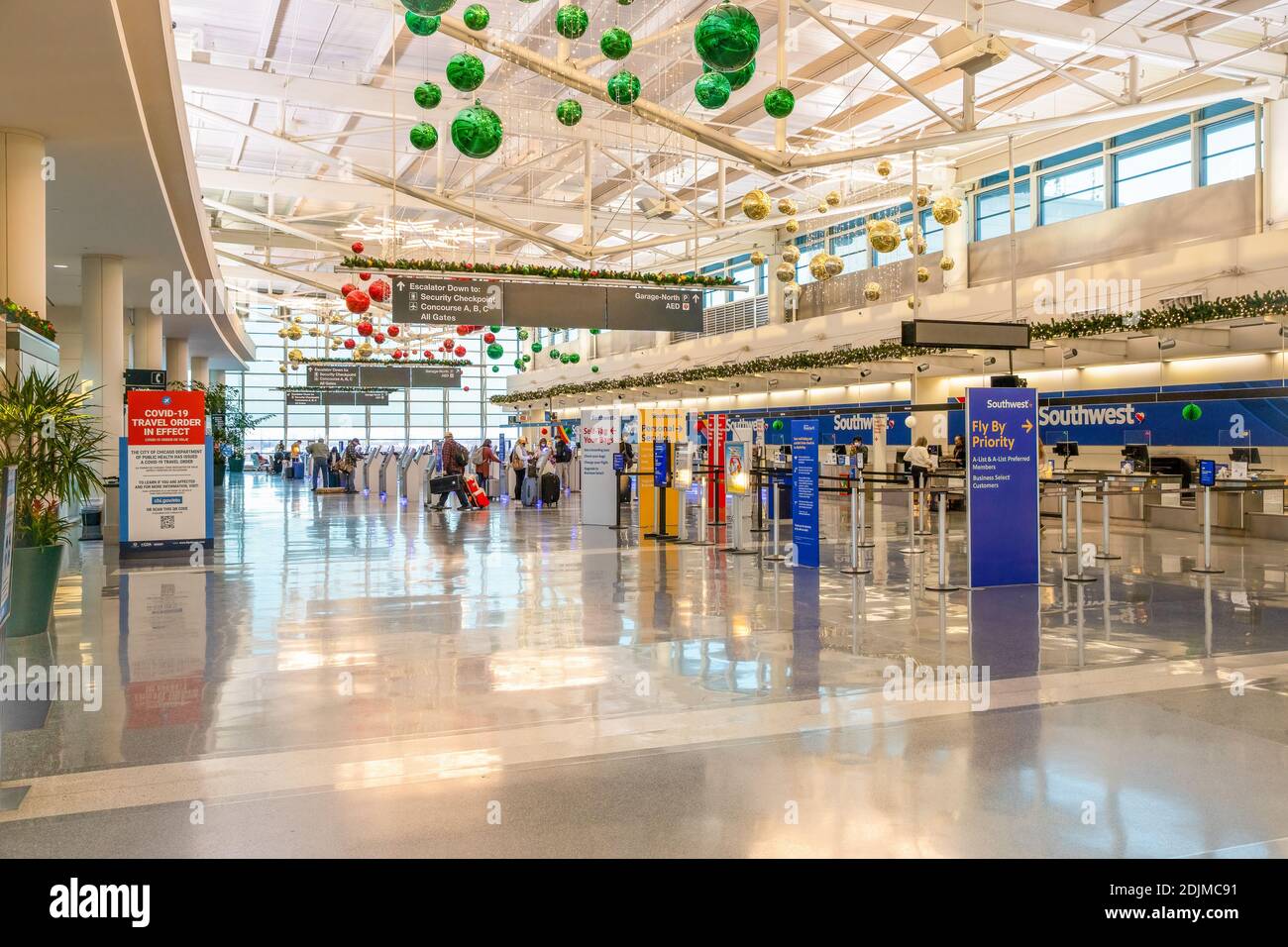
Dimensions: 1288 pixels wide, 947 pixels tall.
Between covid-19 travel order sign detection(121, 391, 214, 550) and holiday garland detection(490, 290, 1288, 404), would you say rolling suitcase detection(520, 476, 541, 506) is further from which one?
covid-19 travel order sign detection(121, 391, 214, 550)

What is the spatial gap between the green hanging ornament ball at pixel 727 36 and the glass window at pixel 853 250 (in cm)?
1909

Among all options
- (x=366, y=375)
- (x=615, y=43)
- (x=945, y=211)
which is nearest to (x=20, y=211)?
(x=615, y=43)

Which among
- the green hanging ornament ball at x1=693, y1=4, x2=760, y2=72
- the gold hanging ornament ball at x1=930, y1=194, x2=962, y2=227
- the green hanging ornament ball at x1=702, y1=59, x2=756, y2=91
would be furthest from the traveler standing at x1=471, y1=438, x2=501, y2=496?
the green hanging ornament ball at x1=693, y1=4, x2=760, y2=72

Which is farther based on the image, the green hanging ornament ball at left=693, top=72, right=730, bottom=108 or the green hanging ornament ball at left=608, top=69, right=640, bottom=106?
the green hanging ornament ball at left=608, top=69, right=640, bottom=106

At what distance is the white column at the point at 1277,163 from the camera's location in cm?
1462

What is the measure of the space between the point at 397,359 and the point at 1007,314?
66.4ft

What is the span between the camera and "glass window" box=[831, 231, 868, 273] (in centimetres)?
2544

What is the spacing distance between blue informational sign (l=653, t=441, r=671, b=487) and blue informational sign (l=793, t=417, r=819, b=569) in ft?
10.7

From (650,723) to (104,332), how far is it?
13557mm

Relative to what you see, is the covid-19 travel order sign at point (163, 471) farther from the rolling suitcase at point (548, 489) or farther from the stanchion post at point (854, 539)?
the rolling suitcase at point (548, 489)

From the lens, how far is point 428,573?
10.4 m

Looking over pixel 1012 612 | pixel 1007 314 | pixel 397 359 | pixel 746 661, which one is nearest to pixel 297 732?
pixel 746 661

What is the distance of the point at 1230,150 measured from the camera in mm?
16031

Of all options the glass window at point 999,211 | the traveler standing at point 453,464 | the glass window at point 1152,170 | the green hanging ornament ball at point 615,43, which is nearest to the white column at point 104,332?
the traveler standing at point 453,464
